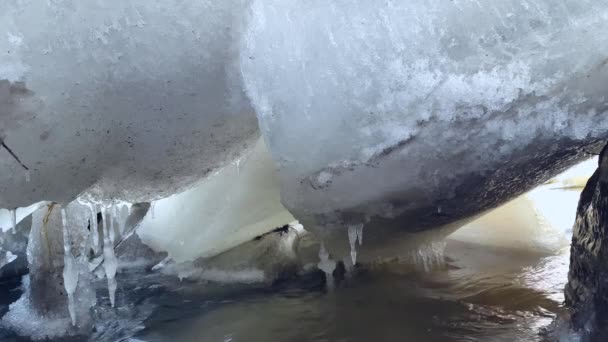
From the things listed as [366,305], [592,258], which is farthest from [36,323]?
[592,258]

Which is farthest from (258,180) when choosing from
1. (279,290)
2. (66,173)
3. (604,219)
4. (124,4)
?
(604,219)

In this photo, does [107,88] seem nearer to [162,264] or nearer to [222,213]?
[222,213]

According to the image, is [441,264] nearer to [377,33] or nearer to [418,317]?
[418,317]

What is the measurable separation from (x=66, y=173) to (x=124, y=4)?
618 mm

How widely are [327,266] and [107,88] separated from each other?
198cm

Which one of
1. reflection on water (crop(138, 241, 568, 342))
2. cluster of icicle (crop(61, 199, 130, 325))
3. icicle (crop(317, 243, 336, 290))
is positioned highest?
cluster of icicle (crop(61, 199, 130, 325))

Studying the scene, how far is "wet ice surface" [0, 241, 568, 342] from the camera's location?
2.72 m

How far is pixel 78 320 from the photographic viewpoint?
124 inches

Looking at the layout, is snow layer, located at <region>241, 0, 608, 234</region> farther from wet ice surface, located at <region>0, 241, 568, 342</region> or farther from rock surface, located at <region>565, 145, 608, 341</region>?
wet ice surface, located at <region>0, 241, 568, 342</region>

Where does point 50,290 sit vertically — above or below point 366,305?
above

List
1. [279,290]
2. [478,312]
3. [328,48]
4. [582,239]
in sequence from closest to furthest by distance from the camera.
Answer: [328,48], [582,239], [478,312], [279,290]

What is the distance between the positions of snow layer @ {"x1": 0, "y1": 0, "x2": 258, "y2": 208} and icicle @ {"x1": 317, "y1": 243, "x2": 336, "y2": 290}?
4.84 feet

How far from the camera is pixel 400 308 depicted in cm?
302

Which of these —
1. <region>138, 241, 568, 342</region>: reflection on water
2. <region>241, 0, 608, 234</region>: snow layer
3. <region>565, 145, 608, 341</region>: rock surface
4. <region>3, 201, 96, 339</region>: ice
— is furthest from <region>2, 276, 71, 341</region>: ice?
<region>565, 145, 608, 341</region>: rock surface
